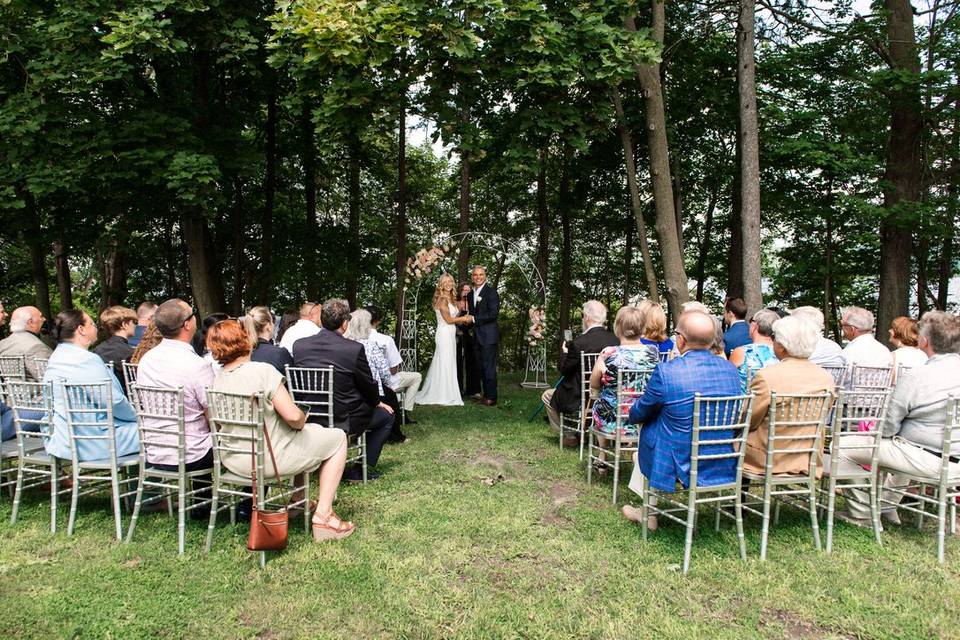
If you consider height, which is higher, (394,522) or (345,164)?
(345,164)

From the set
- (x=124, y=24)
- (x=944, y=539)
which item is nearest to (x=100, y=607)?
(x=944, y=539)

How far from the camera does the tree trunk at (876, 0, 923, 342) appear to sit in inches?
410

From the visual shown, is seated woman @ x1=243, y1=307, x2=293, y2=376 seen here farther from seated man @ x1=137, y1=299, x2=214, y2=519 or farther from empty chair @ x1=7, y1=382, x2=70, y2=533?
empty chair @ x1=7, y1=382, x2=70, y2=533

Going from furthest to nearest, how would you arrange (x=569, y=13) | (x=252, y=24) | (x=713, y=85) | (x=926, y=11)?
(x=713, y=85)
(x=926, y=11)
(x=252, y=24)
(x=569, y=13)

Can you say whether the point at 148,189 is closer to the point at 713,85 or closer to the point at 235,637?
the point at 235,637

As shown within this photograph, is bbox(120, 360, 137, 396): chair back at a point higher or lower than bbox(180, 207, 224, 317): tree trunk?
lower

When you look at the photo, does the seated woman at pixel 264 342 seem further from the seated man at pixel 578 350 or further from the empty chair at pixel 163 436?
the seated man at pixel 578 350

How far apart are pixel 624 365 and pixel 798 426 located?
1.35 m

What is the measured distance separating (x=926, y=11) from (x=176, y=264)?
16.3 m

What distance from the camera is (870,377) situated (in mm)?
5043

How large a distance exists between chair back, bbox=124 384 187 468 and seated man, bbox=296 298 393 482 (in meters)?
1.18

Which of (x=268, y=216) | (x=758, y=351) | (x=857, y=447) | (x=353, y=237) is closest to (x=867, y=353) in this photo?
(x=758, y=351)

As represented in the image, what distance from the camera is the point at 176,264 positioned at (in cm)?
1550

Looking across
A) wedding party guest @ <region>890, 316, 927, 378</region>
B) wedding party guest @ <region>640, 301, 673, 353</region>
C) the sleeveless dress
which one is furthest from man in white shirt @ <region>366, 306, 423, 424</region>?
wedding party guest @ <region>890, 316, 927, 378</region>
